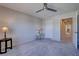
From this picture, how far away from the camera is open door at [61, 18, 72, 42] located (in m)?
2.78

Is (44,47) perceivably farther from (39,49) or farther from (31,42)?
(31,42)

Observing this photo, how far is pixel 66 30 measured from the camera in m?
2.76

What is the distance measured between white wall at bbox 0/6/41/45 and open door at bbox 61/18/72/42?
666 mm

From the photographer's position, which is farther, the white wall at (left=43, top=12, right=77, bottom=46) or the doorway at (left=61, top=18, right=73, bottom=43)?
the white wall at (left=43, top=12, right=77, bottom=46)

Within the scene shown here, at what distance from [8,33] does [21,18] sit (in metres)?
0.62

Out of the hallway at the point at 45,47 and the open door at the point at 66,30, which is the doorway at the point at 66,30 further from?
the hallway at the point at 45,47

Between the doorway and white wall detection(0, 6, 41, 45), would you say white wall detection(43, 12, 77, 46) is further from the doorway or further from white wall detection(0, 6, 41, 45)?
white wall detection(0, 6, 41, 45)

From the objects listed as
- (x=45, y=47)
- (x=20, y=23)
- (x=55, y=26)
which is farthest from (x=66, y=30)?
(x=20, y=23)

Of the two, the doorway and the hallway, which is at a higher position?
the doorway

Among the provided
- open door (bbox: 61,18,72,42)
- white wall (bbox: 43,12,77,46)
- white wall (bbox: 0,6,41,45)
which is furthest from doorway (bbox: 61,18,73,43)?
white wall (bbox: 0,6,41,45)

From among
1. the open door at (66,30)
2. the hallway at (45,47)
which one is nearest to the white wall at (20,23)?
the hallway at (45,47)

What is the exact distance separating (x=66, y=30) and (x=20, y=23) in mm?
1225

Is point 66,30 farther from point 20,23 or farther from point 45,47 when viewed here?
point 20,23

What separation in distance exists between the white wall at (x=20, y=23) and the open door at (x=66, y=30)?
2.19 feet
